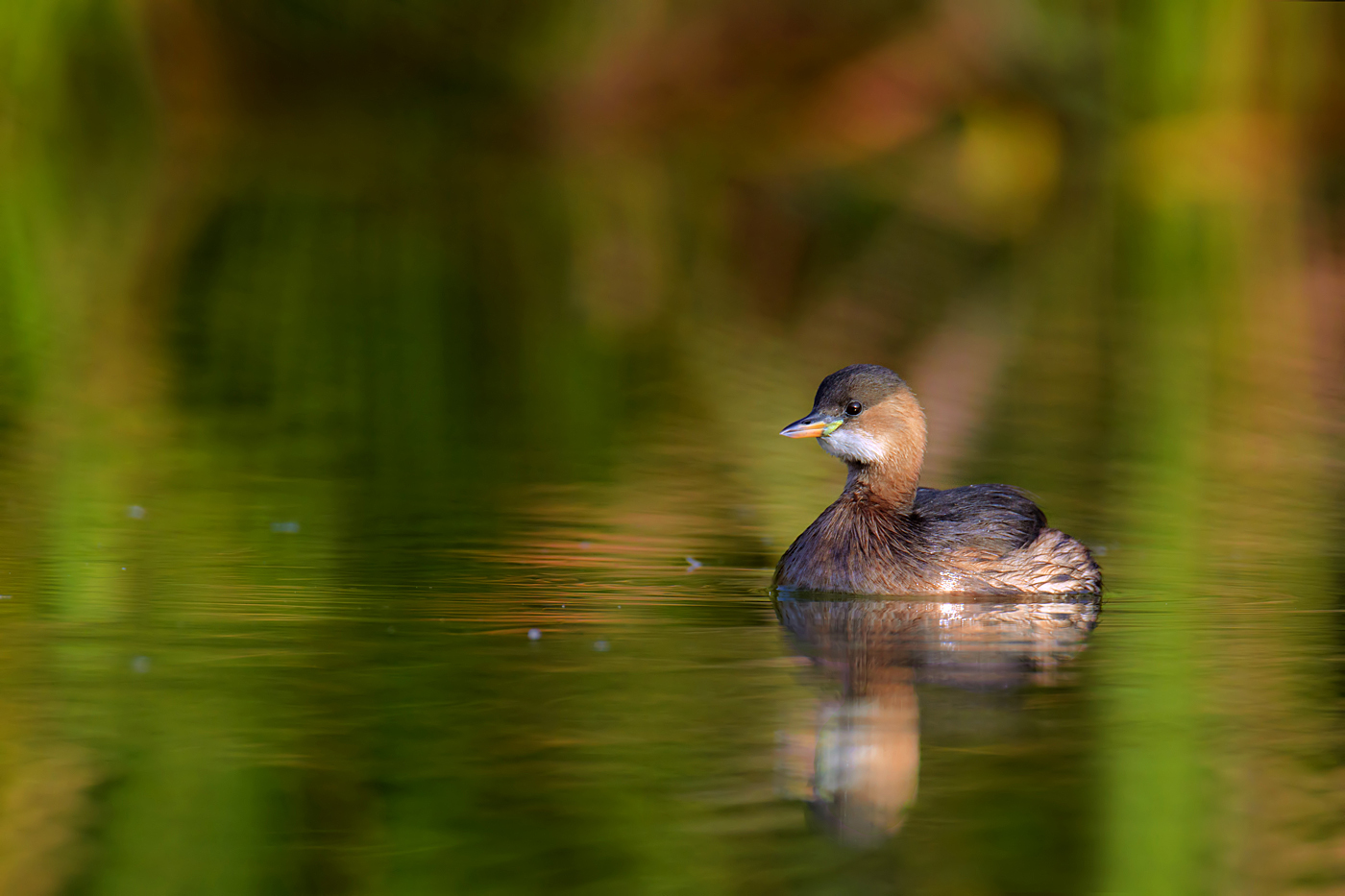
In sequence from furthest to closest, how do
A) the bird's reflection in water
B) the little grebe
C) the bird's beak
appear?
the bird's beak < the little grebe < the bird's reflection in water

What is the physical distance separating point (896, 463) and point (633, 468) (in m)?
2.28

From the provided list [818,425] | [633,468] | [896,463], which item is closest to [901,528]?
[896,463]

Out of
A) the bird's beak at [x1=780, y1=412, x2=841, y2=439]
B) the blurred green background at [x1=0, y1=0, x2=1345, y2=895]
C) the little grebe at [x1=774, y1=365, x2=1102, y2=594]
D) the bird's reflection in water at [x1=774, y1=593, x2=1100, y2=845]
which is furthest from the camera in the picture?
the bird's beak at [x1=780, y1=412, x2=841, y2=439]

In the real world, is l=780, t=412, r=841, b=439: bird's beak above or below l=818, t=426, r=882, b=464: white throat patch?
above

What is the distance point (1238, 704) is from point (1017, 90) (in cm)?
2691

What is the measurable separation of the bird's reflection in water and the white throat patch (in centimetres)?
80

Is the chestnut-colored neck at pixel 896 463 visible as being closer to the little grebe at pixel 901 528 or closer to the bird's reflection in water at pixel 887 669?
the little grebe at pixel 901 528

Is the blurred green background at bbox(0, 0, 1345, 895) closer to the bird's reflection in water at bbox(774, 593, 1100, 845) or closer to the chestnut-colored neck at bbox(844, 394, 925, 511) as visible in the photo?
the bird's reflection in water at bbox(774, 593, 1100, 845)

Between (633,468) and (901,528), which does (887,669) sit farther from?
(633,468)

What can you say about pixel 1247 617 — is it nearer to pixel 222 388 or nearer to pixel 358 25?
pixel 222 388

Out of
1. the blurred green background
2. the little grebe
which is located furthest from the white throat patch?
the blurred green background

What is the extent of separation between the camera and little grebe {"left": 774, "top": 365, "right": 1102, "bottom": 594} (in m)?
8.17

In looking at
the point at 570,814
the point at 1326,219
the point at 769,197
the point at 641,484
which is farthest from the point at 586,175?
the point at 570,814

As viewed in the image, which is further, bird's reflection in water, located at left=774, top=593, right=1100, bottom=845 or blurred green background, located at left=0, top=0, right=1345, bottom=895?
bird's reflection in water, located at left=774, top=593, right=1100, bottom=845
